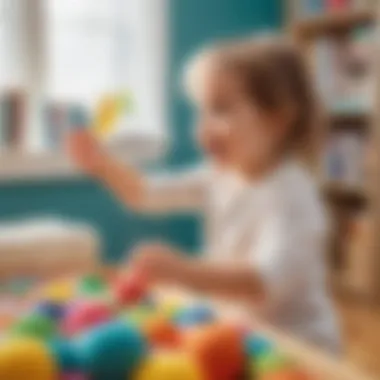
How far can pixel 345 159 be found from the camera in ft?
7.27

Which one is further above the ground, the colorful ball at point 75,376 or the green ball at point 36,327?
the colorful ball at point 75,376

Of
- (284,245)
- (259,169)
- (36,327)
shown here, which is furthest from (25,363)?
(259,169)

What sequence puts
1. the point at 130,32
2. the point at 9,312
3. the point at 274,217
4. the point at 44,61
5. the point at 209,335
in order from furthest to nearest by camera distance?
the point at 130,32 → the point at 44,61 → the point at 274,217 → the point at 9,312 → the point at 209,335

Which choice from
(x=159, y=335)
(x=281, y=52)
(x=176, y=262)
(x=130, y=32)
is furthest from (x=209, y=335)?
(x=130, y=32)

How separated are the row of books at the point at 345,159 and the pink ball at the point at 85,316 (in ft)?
5.14

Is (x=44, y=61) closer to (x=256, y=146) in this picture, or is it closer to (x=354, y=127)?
(x=354, y=127)

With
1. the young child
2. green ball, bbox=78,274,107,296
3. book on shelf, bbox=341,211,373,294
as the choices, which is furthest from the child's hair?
book on shelf, bbox=341,211,373,294

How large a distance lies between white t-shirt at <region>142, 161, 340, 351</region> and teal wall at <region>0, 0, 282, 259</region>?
1.17 metres

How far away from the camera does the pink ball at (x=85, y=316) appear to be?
0.62 metres

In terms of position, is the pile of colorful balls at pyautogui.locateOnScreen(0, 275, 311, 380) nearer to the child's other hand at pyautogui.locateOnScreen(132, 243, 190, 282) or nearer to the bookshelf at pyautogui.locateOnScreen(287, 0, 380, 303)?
the child's other hand at pyautogui.locateOnScreen(132, 243, 190, 282)

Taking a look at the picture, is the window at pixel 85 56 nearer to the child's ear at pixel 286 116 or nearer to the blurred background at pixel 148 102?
the blurred background at pixel 148 102

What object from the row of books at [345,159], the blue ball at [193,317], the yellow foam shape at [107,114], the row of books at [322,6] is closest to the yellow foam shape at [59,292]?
the blue ball at [193,317]

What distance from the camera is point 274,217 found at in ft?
3.06

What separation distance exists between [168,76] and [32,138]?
401 millimetres
